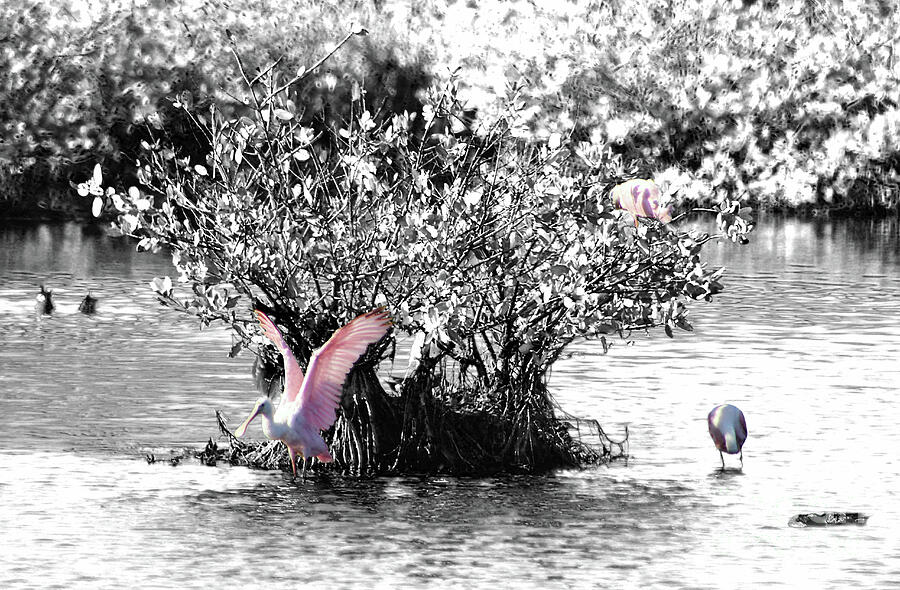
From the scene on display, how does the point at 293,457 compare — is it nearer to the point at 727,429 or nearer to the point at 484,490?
the point at 484,490

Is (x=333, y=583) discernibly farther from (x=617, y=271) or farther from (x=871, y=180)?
(x=871, y=180)

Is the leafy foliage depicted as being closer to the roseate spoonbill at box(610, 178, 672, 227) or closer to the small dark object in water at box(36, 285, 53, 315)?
the roseate spoonbill at box(610, 178, 672, 227)

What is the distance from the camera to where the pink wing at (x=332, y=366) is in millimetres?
11391

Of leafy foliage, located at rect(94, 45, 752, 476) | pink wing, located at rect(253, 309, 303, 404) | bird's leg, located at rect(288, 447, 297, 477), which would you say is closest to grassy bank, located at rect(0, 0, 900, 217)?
leafy foliage, located at rect(94, 45, 752, 476)

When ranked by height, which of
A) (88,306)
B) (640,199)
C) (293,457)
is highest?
(640,199)

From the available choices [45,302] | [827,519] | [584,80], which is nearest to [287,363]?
[827,519]

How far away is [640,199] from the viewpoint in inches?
662

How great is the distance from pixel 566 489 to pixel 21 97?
38812 mm

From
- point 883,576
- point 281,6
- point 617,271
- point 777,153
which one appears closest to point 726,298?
point 617,271

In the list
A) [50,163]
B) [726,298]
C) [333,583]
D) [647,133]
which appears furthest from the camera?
[647,133]

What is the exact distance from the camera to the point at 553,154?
12219 millimetres

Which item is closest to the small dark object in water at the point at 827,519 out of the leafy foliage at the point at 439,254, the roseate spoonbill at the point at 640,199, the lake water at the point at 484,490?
the lake water at the point at 484,490

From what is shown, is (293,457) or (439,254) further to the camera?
(439,254)

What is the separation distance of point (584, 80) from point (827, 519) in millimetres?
42180
